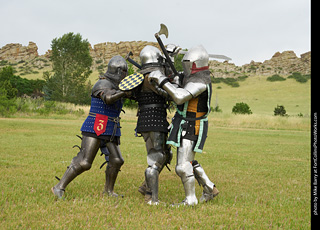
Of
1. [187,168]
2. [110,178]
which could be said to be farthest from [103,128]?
[187,168]

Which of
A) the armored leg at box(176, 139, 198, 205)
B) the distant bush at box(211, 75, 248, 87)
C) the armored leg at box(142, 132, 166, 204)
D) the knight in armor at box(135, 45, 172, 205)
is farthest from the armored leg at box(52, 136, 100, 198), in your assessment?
the distant bush at box(211, 75, 248, 87)

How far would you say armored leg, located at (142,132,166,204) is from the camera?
488cm

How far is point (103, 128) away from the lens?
16.8ft

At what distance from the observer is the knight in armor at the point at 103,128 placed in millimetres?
4984

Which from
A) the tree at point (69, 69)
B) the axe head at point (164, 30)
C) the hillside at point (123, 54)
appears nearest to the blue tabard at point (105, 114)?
the axe head at point (164, 30)

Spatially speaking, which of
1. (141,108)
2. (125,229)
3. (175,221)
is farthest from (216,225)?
(141,108)

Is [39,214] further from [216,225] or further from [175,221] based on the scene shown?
[216,225]

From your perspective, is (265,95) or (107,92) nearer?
(107,92)

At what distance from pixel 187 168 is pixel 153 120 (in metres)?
0.90

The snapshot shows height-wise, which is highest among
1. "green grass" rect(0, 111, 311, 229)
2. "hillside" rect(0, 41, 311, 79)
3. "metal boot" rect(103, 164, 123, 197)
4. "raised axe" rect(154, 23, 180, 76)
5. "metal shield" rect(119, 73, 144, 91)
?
"hillside" rect(0, 41, 311, 79)

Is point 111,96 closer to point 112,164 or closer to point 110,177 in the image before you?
point 112,164

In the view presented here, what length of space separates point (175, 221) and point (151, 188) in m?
0.91

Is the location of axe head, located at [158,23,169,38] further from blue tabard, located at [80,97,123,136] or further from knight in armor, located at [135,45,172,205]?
blue tabard, located at [80,97,123,136]

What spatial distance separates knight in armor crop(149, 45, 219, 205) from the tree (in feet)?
130
